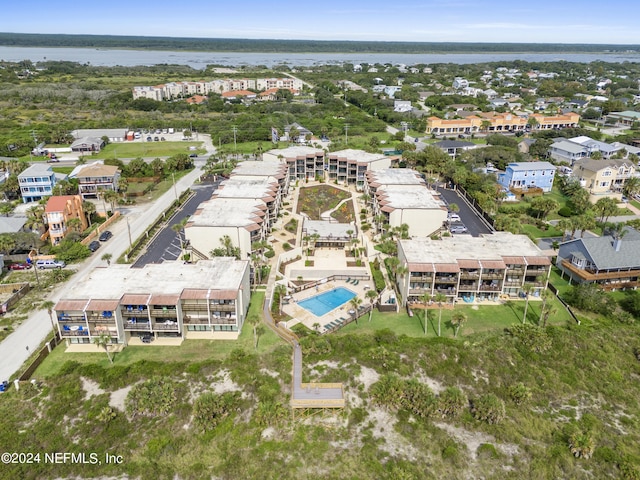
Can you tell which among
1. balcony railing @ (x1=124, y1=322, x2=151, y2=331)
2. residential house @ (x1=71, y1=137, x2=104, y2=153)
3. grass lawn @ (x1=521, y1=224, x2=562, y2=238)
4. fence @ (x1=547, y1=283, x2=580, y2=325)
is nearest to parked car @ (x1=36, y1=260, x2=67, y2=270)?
balcony railing @ (x1=124, y1=322, x2=151, y2=331)

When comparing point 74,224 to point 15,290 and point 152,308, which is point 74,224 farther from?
point 152,308

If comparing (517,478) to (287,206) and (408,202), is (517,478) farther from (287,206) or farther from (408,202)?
(287,206)

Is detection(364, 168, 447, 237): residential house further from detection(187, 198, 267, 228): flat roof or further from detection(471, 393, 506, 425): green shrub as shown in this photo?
detection(471, 393, 506, 425): green shrub

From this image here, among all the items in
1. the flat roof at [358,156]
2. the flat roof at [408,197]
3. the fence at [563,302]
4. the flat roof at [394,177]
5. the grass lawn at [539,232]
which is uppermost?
the flat roof at [358,156]

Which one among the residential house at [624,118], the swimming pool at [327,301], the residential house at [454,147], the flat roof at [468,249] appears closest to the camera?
the swimming pool at [327,301]

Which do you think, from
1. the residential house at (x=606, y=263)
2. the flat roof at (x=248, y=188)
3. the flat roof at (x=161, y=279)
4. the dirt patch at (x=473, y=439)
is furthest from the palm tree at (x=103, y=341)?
the residential house at (x=606, y=263)

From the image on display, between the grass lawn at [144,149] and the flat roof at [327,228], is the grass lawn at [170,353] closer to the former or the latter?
the flat roof at [327,228]
